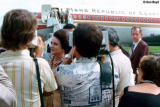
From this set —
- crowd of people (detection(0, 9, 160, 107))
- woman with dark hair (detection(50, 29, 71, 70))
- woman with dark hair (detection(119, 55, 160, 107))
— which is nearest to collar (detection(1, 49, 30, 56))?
crowd of people (detection(0, 9, 160, 107))

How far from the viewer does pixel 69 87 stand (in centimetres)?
207

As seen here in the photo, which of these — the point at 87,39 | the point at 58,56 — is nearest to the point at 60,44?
the point at 58,56

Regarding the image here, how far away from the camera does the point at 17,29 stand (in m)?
1.85

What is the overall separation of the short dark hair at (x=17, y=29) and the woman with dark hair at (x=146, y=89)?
0.98m

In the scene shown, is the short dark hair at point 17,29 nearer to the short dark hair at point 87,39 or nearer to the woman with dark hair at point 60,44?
the short dark hair at point 87,39

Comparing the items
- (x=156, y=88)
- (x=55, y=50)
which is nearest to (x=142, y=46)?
(x=55, y=50)

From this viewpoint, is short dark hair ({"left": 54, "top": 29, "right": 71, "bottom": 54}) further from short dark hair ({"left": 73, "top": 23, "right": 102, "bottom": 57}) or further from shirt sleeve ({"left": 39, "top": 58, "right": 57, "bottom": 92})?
shirt sleeve ({"left": 39, "top": 58, "right": 57, "bottom": 92})

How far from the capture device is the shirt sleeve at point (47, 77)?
1.86m

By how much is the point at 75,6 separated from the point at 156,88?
1509 centimetres

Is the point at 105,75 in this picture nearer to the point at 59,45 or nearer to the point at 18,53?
the point at 18,53

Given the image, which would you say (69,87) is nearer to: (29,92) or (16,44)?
(29,92)

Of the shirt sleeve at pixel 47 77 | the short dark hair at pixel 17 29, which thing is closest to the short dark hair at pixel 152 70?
the shirt sleeve at pixel 47 77

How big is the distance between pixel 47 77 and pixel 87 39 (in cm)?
49

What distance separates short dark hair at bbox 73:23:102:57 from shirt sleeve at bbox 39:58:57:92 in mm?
368
